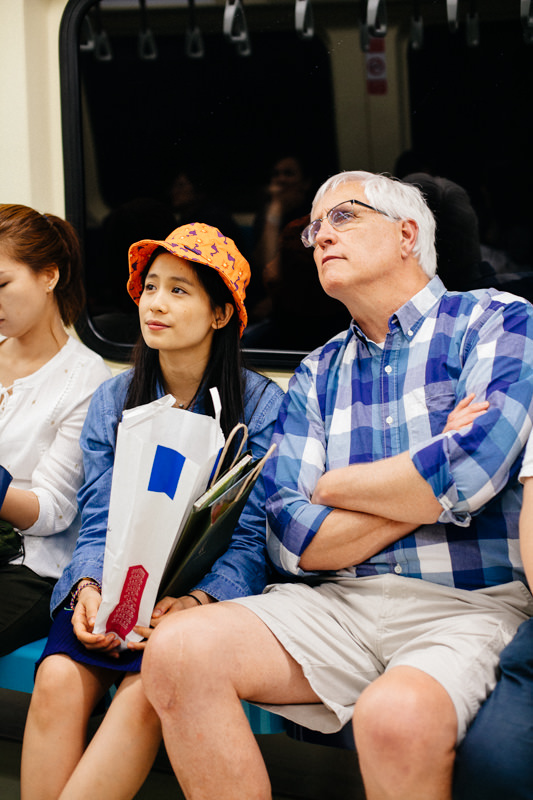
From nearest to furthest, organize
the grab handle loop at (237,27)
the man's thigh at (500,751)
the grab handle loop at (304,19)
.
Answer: the man's thigh at (500,751)
the grab handle loop at (304,19)
the grab handle loop at (237,27)

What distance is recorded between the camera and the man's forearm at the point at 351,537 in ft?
5.88

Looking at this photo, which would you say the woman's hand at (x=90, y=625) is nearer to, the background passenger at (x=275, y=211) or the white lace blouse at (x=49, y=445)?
the white lace blouse at (x=49, y=445)

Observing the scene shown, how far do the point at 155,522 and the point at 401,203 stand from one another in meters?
1.18

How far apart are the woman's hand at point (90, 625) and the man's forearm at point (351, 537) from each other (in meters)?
0.54

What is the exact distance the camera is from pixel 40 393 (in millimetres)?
2439

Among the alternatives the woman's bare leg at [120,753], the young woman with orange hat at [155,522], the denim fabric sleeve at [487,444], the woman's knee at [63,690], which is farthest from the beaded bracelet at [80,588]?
the denim fabric sleeve at [487,444]

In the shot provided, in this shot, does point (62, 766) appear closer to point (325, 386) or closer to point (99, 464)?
point (99, 464)

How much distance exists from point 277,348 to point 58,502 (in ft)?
3.39

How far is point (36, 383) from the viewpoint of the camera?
2445 millimetres

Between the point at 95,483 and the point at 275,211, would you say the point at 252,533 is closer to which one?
the point at 95,483

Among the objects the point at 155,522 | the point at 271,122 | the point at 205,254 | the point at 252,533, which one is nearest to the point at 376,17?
the point at 271,122

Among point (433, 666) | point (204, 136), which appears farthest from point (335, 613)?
point (204, 136)

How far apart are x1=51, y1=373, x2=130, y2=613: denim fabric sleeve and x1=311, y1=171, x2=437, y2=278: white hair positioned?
0.87 m

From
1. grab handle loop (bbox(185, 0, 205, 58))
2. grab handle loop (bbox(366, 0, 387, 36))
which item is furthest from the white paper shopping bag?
grab handle loop (bbox(185, 0, 205, 58))
